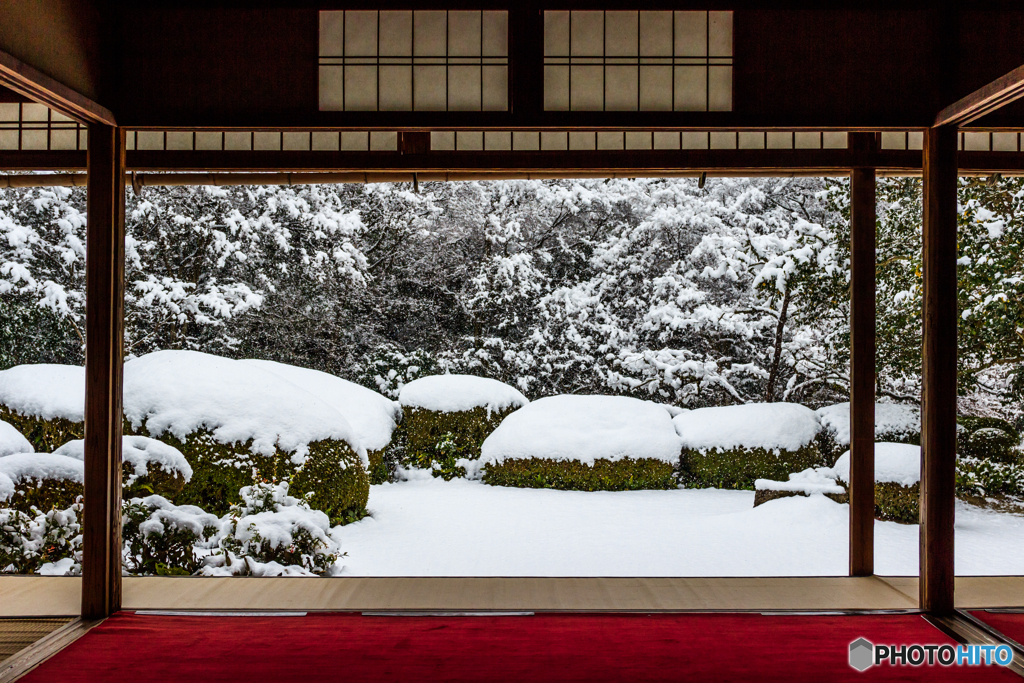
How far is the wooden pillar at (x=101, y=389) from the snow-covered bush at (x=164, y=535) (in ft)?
2.66

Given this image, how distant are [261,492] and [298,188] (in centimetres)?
566

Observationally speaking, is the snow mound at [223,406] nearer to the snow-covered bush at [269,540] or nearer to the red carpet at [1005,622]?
the snow-covered bush at [269,540]

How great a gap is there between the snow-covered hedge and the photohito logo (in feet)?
16.6

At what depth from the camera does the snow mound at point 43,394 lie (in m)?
4.50

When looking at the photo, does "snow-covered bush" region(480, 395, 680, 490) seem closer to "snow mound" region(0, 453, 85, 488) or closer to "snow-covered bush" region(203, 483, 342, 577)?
"snow-covered bush" region(203, 483, 342, 577)

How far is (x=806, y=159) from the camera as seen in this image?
9.28ft

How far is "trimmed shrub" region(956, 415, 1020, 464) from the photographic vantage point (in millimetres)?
5387

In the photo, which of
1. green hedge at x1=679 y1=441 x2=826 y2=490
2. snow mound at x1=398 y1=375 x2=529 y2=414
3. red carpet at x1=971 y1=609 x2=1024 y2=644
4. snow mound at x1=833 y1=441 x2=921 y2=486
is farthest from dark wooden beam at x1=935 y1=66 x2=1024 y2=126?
snow mound at x1=398 y1=375 x2=529 y2=414

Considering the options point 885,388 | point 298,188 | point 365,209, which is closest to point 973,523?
point 885,388

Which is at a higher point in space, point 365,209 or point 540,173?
point 365,209

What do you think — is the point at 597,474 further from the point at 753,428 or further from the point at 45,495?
the point at 45,495

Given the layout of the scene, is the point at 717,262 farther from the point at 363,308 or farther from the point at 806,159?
the point at 806,159

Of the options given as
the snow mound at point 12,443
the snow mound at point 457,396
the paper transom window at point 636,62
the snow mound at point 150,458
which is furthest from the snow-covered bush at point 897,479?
the snow mound at point 12,443

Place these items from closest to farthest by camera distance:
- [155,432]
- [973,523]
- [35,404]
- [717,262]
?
[155,432] < [35,404] < [973,523] < [717,262]
